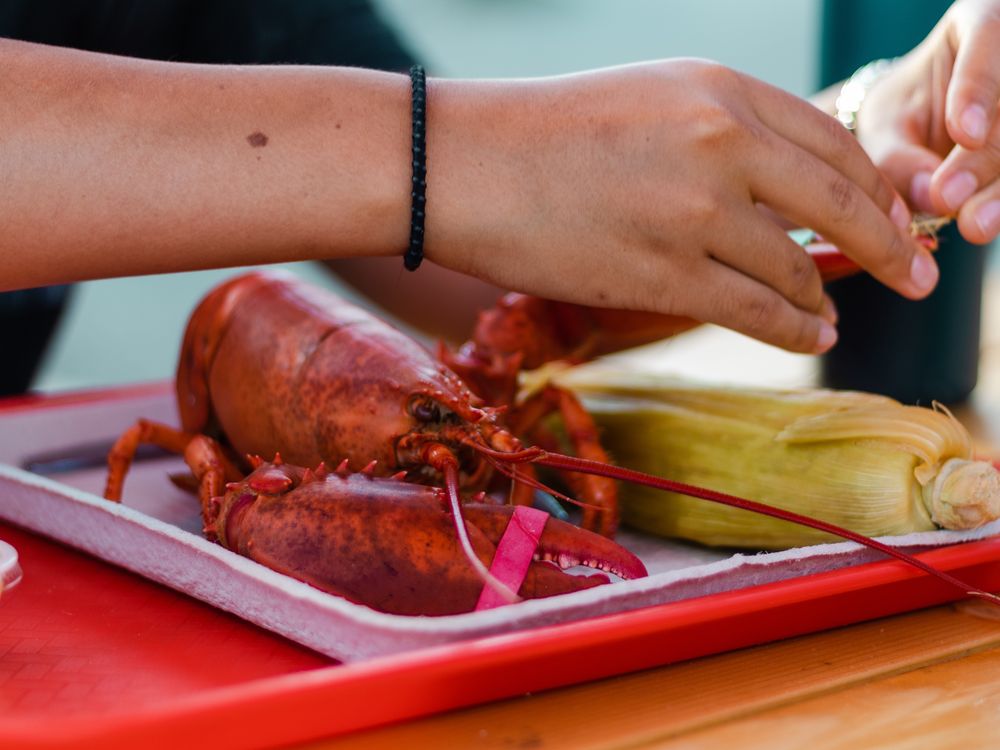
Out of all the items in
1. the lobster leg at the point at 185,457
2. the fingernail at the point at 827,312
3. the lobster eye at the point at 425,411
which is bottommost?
the lobster leg at the point at 185,457

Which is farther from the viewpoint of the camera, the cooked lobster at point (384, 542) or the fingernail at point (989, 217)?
the fingernail at point (989, 217)

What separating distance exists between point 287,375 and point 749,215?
0.39 m

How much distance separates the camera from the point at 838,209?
2.54 ft

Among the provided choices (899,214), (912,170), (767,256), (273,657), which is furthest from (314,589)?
(912,170)

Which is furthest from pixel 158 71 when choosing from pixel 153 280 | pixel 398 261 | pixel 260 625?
pixel 153 280

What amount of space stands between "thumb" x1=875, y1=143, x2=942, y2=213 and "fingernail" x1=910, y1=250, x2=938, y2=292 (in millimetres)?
83

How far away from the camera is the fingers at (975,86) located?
0.82 metres

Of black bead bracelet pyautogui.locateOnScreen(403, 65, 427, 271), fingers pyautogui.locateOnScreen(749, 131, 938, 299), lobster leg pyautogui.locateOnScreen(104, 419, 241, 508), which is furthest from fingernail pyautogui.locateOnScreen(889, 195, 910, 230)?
lobster leg pyautogui.locateOnScreen(104, 419, 241, 508)

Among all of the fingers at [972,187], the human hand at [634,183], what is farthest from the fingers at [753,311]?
the fingers at [972,187]

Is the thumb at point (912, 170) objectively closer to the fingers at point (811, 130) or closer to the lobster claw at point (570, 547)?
the fingers at point (811, 130)

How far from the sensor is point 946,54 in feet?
3.26

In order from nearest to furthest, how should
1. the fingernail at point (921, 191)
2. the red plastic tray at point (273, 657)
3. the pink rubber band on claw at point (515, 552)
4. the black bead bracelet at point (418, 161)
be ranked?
the red plastic tray at point (273, 657) < the pink rubber band on claw at point (515, 552) < the black bead bracelet at point (418, 161) < the fingernail at point (921, 191)

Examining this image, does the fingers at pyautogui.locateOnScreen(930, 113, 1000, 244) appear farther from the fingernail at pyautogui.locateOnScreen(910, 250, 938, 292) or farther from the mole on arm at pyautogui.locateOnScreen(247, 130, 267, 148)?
the mole on arm at pyautogui.locateOnScreen(247, 130, 267, 148)

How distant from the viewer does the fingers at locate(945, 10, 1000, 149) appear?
0.82 meters
